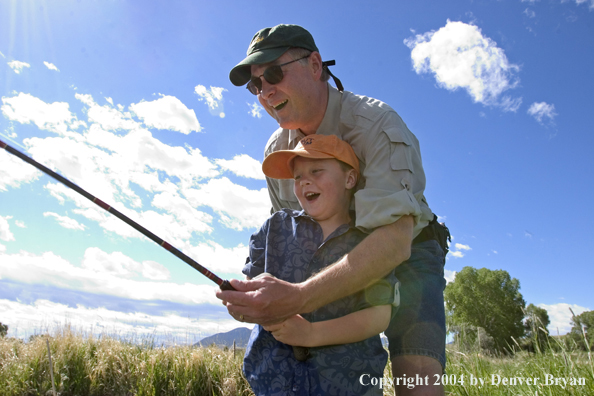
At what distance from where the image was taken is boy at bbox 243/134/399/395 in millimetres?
1823

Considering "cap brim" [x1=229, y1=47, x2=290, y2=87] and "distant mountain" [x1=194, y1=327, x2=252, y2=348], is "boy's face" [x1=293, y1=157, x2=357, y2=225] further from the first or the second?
"distant mountain" [x1=194, y1=327, x2=252, y2=348]

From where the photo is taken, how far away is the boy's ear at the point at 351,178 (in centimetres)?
238

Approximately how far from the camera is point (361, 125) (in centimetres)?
262

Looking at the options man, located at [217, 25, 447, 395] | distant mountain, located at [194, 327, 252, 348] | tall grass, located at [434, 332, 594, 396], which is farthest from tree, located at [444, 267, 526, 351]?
man, located at [217, 25, 447, 395]

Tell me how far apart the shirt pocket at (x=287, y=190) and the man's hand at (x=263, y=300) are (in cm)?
124

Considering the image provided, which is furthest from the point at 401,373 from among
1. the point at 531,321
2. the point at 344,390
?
the point at 531,321

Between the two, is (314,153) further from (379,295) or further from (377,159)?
(379,295)

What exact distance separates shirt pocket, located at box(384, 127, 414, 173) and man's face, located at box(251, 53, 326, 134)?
2.17 feet

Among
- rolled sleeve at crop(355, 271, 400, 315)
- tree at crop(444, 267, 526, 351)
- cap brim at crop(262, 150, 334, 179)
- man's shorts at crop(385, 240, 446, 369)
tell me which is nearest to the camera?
rolled sleeve at crop(355, 271, 400, 315)

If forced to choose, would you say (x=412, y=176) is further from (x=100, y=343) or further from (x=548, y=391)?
(x=100, y=343)

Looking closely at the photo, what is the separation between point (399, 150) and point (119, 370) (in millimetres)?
7138

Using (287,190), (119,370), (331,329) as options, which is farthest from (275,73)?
(119,370)

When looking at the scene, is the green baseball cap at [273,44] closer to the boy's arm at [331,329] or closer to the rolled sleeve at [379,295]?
the rolled sleeve at [379,295]

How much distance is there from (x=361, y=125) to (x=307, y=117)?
0.45 meters
